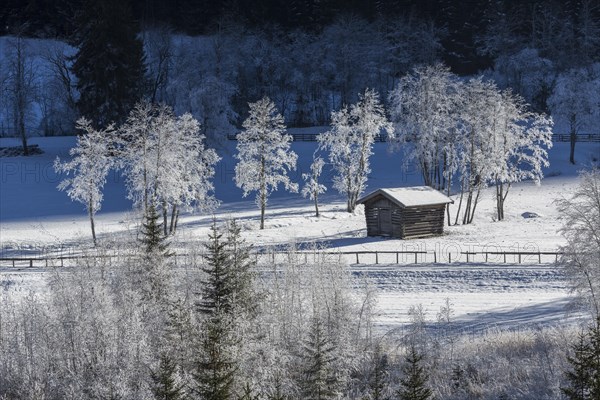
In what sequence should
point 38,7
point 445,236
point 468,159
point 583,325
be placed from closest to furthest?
1. point 583,325
2. point 445,236
3. point 468,159
4. point 38,7

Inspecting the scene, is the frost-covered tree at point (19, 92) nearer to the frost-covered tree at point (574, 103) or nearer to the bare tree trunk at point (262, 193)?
the bare tree trunk at point (262, 193)

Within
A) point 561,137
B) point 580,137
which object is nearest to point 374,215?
point 561,137

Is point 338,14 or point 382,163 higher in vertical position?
point 338,14

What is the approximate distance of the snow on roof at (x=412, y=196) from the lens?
1949 inches

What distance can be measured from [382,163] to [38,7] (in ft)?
189

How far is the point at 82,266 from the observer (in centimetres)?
2961

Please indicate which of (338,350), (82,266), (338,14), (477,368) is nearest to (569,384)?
(477,368)

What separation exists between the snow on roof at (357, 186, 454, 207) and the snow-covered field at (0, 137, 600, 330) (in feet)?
8.25

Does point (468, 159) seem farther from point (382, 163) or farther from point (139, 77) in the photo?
point (139, 77)

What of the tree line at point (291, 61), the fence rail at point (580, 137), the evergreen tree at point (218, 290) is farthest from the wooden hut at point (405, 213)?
the fence rail at point (580, 137)

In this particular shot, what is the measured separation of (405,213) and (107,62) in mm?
40181

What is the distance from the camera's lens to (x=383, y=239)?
49.7 meters

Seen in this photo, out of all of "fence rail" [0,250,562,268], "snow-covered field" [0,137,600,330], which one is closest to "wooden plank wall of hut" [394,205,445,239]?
"snow-covered field" [0,137,600,330]

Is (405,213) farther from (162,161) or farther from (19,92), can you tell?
(19,92)
